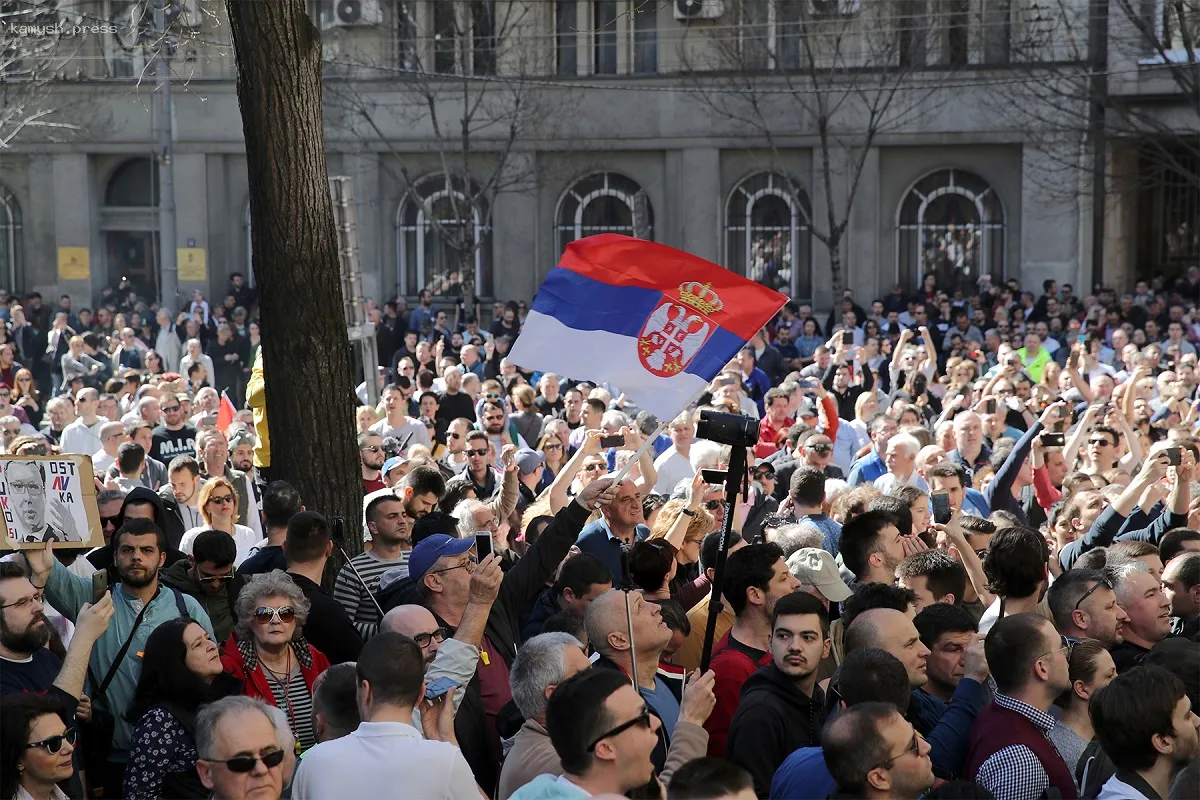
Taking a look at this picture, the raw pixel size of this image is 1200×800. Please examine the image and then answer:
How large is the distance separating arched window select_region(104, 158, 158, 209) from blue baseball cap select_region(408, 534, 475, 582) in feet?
105

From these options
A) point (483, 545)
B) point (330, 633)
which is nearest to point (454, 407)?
point (330, 633)

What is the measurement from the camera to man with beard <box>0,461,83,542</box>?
675cm

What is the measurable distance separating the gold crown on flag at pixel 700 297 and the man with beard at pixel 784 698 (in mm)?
1989

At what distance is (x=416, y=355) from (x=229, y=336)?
455 centimetres

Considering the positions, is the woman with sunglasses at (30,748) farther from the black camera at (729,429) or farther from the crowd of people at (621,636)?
the black camera at (729,429)

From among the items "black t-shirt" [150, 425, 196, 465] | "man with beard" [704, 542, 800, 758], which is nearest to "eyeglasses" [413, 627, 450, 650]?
"man with beard" [704, 542, 800, 758]

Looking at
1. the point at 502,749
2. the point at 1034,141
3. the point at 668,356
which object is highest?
the point at 1034,141

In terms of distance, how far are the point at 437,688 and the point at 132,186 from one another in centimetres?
3388

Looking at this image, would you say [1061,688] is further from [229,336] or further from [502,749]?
[229,336]

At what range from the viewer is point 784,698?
553 centimetres

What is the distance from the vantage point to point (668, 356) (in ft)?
24.2

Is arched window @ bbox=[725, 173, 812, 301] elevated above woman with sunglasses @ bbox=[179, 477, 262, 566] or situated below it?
above

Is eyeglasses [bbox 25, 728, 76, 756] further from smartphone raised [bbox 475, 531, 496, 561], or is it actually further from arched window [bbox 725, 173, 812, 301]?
arched window [bbox 725, 173, 812, 301]

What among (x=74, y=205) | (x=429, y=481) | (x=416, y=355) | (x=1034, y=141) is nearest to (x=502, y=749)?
(x=429, y=481)
